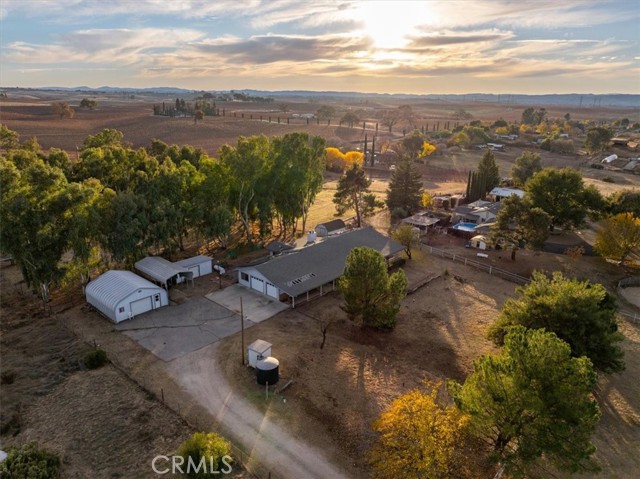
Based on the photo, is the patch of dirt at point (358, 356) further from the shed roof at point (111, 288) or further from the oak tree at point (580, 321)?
the shed roof at point (111, 288)

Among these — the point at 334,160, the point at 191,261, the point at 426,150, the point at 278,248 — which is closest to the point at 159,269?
the point at 191,261

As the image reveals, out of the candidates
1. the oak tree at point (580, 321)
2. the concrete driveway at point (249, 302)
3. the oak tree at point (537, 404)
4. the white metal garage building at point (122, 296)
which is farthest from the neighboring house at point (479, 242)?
the white metal garage building at point (122, 296)

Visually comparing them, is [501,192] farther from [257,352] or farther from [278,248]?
[257,352]

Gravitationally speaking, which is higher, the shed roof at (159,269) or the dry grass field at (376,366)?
the shed roof at (159,269)

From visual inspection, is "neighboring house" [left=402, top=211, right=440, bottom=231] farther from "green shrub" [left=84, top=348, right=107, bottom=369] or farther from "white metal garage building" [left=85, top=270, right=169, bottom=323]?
"green shrub" [left=84, top=348, right=107, bottom=369]

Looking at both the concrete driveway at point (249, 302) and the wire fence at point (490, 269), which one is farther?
the wire fence at point (490, 269)

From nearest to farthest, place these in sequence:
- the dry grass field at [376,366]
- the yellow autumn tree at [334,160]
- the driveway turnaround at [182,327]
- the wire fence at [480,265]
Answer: the dry grass field at [376,366]
the driveway turnaround at [182,327]
the wire fence at [480,265]
the yellow autumn tree at [334,160]

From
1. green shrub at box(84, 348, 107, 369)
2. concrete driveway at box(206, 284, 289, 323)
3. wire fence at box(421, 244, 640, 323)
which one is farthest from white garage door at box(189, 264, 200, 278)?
wire fence at box(421, 244, 640, 323)

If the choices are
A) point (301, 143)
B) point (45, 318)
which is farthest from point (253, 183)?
point (45, 318)

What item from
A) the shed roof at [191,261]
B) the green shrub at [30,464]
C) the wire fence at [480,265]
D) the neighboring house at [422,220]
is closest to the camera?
the green shrub at [30,464]
